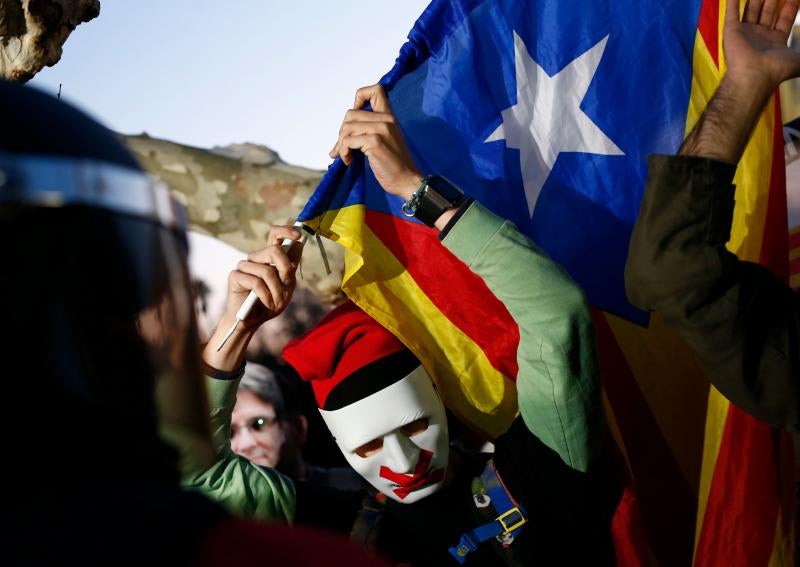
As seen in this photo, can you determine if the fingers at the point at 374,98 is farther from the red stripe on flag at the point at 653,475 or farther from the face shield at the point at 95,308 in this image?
the face shield at the point at 95,308

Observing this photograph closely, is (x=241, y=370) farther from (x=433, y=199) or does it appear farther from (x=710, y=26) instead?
(x=710, y=26)

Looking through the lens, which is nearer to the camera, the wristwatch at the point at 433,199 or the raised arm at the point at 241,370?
the wristwatch at the point at 433,199

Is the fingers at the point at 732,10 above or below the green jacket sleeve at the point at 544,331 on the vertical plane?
above

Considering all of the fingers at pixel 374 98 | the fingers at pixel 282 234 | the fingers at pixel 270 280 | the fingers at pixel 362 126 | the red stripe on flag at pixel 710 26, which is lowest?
the fingers at pixel 270 280

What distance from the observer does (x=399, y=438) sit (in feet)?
8.26

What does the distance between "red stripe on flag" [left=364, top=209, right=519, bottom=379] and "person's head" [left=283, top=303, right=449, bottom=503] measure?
0.19 m

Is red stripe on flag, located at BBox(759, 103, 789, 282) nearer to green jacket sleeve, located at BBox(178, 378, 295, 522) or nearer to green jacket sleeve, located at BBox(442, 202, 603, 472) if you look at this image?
green jacket sleeve, located at BBox(442, 202, 603, 472)

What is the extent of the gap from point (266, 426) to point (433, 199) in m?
2.53

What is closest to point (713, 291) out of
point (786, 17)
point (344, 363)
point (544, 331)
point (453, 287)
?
point (544, 331)

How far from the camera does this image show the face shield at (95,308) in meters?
0.70

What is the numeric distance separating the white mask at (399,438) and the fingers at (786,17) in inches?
50.2

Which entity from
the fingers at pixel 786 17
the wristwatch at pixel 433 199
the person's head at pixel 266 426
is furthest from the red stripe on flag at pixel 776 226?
the person's head at pixel 266 426

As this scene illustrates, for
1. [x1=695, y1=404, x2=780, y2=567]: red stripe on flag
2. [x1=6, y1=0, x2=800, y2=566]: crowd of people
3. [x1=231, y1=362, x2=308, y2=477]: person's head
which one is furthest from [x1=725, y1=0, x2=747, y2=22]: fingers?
[x1=231, y1=362, x2=308, y2=477]: person's head

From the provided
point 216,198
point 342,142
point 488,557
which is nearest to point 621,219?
point 342,142
